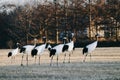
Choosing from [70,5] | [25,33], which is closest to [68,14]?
[70,5]

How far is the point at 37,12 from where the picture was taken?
79688mm

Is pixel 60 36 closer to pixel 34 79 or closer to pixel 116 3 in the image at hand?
pixel 116 3

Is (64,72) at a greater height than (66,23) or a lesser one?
greater

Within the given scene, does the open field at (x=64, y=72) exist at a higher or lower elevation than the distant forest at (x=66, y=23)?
higher

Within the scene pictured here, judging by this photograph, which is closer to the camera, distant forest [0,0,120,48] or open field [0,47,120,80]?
open field [0,47,120,80]

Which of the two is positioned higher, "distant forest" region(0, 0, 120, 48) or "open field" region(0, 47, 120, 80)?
"open field" region(0, 47, 120, 80)

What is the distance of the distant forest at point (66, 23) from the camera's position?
73.7 m

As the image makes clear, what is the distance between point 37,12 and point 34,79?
6411 cm

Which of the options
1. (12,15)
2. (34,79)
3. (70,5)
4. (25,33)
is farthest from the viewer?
(12,15)

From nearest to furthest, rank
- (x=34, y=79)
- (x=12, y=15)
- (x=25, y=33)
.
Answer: (x=34, y=79) → (x=25, y=33) → (x=12, y=15)

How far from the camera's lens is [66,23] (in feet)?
248

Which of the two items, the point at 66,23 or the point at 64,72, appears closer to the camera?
the point at 64,72

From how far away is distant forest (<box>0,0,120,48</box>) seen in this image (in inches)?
2901

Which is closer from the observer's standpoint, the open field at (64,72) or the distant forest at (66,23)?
the open field at (64,72)
